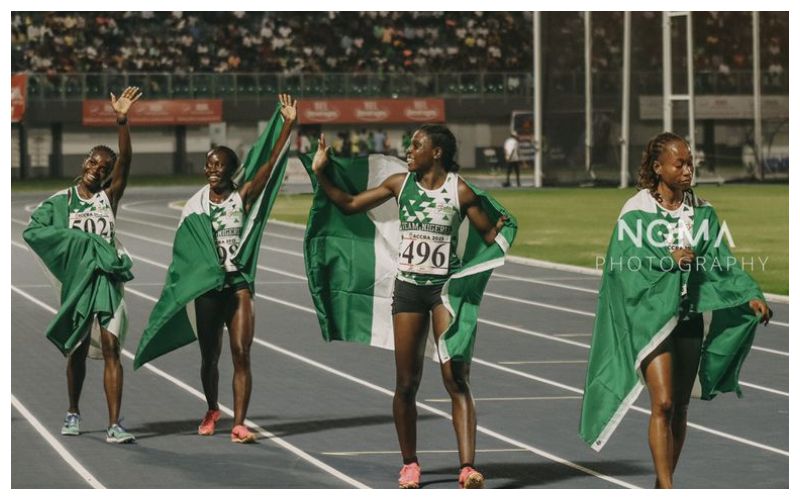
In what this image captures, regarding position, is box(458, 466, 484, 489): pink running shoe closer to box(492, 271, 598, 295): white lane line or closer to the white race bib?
the white race bib

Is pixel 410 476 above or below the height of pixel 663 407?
below

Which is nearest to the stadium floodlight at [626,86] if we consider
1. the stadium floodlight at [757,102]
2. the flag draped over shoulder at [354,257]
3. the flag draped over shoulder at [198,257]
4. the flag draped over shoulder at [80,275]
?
the stadium floodlight at [757,102]

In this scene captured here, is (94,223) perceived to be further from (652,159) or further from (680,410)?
(680,410)

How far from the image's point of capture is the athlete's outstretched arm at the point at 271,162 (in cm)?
1026

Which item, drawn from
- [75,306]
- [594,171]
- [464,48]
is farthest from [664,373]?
[464,48]

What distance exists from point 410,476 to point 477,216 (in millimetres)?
1313

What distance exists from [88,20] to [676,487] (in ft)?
172

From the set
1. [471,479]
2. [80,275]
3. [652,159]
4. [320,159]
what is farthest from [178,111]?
[652,159]

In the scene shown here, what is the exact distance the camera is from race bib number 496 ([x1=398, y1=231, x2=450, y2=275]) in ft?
28.6

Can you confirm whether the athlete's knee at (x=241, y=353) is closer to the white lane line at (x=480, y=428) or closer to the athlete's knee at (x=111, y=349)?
the athlete's knee at (x=111, y=349)

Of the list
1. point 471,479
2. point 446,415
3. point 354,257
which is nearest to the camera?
point 471,479

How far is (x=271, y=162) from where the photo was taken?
1077 centimetres

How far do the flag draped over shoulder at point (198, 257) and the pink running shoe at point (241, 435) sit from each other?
2.44 ft

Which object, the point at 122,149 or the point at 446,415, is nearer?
the point at 122,149
